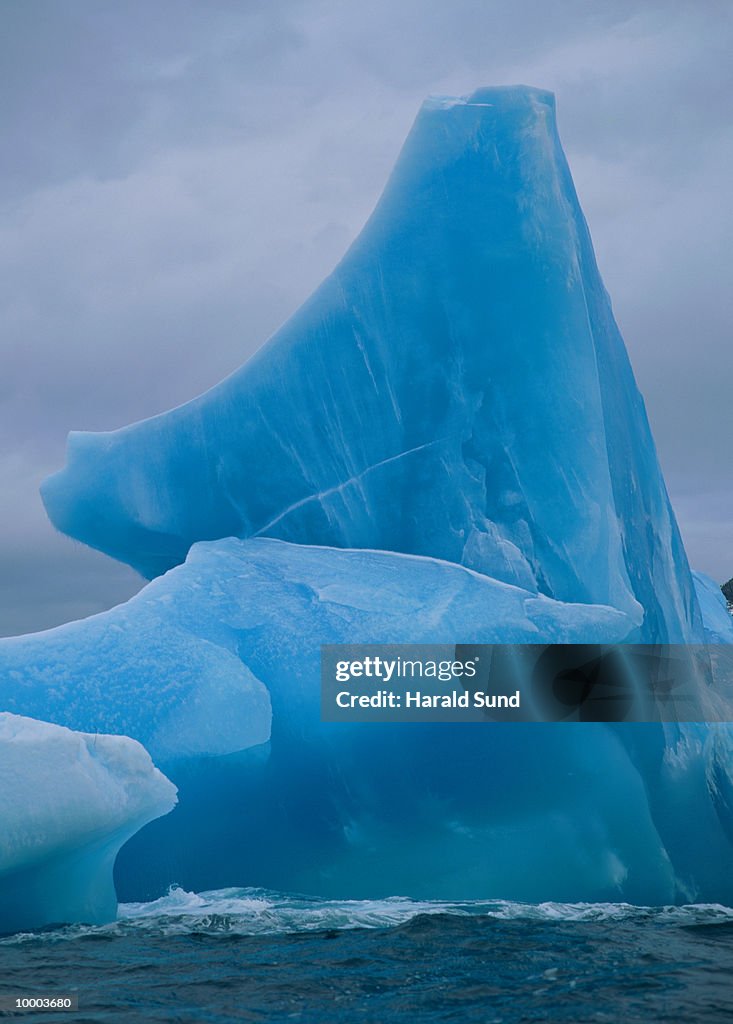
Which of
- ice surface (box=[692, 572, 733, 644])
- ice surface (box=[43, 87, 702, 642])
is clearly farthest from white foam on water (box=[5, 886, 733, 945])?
ice surface (box=[692, 572, 733, 644])

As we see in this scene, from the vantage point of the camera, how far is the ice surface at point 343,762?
8.37 meters

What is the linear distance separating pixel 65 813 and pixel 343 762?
8.71 feet

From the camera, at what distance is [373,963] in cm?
653

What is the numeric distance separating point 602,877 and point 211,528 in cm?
→ 553

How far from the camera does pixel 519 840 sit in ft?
29.1

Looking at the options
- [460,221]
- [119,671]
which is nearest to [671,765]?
[119,671]

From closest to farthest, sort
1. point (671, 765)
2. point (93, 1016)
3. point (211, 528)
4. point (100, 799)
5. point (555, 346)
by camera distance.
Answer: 1. point (93, 1016)
2. point (100, 799)
3. point (671, 765)
4. point (555, 346)
5. point (211, 528)

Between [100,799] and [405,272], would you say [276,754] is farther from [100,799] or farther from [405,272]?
[405,272]

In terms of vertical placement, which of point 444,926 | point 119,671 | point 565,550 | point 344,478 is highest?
point 344,478

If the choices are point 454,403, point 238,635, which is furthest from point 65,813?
point 454,403

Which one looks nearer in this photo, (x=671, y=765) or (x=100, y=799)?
(x=100, y=799)

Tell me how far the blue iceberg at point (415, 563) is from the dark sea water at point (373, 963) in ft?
2.06

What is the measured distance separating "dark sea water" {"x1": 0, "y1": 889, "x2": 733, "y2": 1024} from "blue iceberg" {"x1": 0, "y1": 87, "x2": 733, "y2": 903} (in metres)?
0.63

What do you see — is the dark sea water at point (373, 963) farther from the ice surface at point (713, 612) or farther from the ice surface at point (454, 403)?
the ice surface at point (713, 612)
